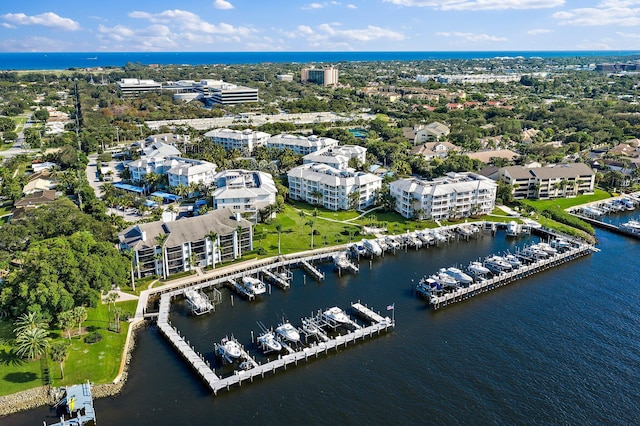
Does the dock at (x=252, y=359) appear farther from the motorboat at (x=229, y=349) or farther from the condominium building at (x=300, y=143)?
the condominium building at (x=300, y=143)

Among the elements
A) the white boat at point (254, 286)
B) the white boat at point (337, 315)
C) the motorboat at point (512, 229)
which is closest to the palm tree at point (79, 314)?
the white boat at point (254, 286)

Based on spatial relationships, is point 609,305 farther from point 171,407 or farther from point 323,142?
point 323,142

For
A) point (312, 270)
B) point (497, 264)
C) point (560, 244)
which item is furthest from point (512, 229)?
point (312, 270)

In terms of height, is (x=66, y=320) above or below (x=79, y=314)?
below

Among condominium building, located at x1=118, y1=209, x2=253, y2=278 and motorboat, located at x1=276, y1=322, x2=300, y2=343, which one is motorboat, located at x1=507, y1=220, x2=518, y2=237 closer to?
condominium building, located at x1=118, y1=209, x2=253, y2=278

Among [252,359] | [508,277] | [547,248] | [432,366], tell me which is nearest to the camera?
[432,366]

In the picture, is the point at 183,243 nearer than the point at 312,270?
Yes

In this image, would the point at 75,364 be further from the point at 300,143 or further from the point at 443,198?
the point at 300,143

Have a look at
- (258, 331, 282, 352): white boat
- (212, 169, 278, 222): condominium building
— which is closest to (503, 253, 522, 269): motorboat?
(258, 331, 282, 352): white boat
